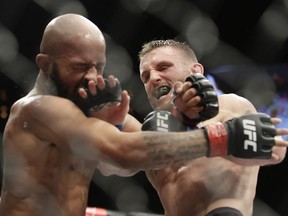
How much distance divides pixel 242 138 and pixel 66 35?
0.52m

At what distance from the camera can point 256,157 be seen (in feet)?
3.98

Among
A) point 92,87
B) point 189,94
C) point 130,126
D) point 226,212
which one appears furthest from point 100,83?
point 226,212

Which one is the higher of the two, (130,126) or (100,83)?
(100,83)

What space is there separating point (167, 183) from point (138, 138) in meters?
0.53

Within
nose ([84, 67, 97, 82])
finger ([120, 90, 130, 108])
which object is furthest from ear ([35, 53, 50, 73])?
finger ([120, 90, 130, 108])

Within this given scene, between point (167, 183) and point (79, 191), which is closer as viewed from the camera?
point (79, 191)

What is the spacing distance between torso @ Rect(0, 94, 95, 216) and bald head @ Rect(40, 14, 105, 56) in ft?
0.54

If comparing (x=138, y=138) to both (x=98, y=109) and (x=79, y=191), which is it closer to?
(x=98, y=109)

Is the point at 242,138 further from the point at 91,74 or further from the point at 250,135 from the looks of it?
the point at 91,74

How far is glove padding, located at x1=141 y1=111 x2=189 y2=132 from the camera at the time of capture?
1.35 metres

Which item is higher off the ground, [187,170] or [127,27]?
[187,170]

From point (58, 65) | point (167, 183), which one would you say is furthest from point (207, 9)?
point (58, 65)

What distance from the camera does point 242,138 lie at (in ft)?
3.92

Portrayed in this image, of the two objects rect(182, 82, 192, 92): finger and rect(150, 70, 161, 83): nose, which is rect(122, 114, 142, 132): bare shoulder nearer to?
rect(150, 70, 161, 83): nose
